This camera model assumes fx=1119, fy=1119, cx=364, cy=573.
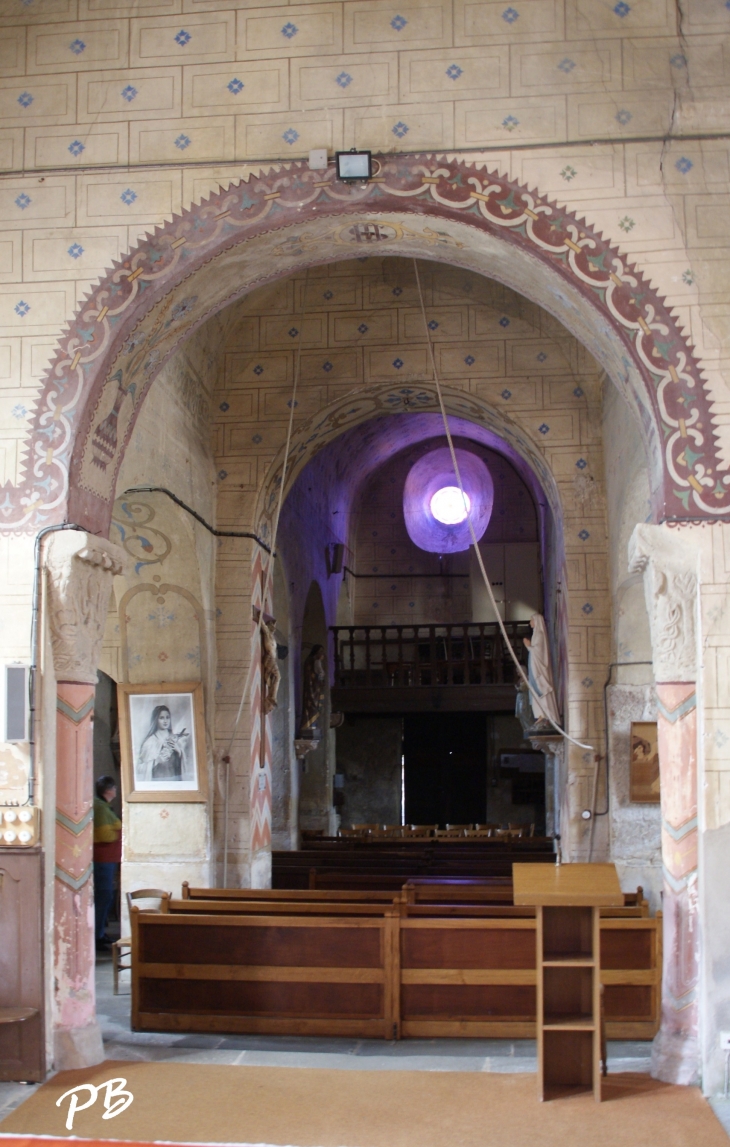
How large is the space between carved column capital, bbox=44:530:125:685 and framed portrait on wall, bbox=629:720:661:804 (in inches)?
208

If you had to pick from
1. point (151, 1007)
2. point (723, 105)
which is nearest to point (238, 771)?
point (151, 1007)

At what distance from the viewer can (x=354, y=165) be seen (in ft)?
22.9

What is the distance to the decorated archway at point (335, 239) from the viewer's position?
6.70m

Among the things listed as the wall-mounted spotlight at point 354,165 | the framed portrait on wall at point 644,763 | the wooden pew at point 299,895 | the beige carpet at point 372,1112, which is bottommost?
the beige carpet at point 372,1112

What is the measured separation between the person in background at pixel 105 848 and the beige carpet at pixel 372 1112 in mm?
4083

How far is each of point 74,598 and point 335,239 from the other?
3048 millimetres

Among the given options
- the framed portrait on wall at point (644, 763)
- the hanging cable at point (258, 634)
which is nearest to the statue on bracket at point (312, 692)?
the hanging cable at point (258, 634)

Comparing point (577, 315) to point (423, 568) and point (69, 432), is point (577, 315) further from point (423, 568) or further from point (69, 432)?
point (423, 568)

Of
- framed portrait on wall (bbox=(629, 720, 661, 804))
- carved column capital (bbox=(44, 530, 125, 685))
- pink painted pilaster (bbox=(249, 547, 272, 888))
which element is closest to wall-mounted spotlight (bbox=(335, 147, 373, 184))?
carved column capital (bbox=(44, 530, 125, 685))

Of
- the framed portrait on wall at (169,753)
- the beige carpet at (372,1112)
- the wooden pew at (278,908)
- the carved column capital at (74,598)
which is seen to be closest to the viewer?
the beige carpet at (372,1112)

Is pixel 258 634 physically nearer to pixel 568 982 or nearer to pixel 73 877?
pixel 73 877

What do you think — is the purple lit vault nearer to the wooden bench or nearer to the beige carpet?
the wooden bench

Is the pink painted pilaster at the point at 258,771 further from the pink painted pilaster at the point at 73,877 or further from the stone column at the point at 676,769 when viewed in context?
the stone column at the point at 676,769

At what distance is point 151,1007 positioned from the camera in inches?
307
